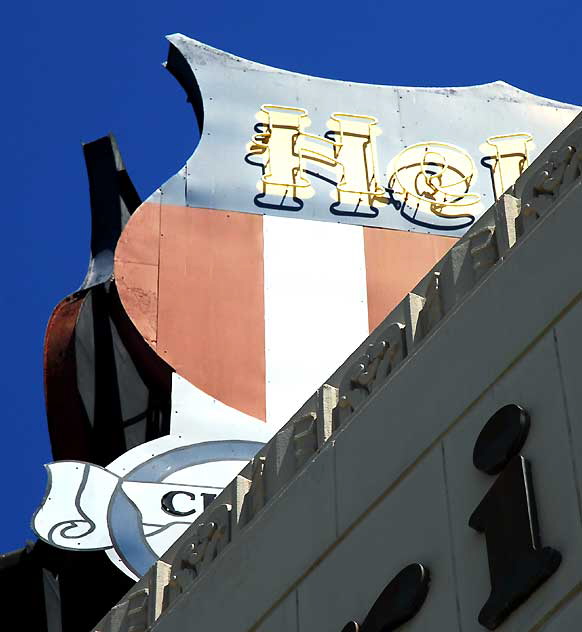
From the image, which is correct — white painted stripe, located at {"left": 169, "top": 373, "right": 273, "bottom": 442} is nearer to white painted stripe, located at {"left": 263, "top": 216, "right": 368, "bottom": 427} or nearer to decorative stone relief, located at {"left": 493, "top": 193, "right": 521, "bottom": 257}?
white painted stripe, located at {"left": 263, "top": 216, "right": 368, "bottom": 427}

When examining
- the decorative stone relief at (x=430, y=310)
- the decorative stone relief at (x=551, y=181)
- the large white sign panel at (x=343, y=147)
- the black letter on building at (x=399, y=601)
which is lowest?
the black letter on building at (x=399, y=601)

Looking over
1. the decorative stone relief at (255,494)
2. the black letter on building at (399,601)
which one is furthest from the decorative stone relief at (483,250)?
the decorative stone relief at (255,494)

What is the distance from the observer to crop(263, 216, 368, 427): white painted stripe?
899 inches

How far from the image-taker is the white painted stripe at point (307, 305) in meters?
22.8

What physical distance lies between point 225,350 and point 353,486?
1134cm

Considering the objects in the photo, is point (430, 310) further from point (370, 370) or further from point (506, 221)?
point (506, 221)

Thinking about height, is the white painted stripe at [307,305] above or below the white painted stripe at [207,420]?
above

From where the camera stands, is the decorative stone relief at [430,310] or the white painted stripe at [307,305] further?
the white painted stripe at [307,305]

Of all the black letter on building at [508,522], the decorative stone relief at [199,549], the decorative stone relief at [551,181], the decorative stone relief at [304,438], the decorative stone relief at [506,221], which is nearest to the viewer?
the black letter on building at [508,522]

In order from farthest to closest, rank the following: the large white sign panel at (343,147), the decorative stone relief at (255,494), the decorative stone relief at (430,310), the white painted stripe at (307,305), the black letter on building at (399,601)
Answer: the large white sign panel at (343,147)
the white painted stripe at (307,305)
the decorative stone relief at (255,494)
the decorative stone relief at (430,310)
the black letter on building at (399,601)

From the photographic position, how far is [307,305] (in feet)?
77.5

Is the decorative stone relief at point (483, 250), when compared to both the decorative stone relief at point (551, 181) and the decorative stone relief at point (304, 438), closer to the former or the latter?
the decorative stone relief at point (551, 181)

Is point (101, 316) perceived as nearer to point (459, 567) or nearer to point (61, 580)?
point (61, 580)

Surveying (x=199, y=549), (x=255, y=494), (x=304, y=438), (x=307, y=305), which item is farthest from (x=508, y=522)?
(x=307, y=305)
